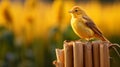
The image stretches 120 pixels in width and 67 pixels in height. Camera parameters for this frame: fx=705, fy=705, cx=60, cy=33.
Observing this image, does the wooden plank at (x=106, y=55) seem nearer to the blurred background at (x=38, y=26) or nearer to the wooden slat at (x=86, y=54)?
the wooden slat at (x=86, y=54)

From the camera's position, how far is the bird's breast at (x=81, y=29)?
5.97 metres

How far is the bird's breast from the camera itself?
5.97 meters

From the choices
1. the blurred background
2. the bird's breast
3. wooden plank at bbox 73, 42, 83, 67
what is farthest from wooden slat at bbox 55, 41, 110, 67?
the blurred background

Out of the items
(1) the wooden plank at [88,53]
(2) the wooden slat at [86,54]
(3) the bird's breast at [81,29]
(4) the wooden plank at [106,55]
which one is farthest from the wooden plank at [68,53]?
(3) the bird's breast at [81,29]

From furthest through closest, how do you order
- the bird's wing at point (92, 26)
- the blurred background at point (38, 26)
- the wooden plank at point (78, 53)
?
the blurred background at point (38, 26), the bird's wing at point (92, 26), the wooden plank at point (78, 53)

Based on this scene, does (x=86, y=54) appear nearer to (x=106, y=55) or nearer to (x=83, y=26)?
(x=106, y=55)

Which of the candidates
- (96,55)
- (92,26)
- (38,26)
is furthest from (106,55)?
(38,26)

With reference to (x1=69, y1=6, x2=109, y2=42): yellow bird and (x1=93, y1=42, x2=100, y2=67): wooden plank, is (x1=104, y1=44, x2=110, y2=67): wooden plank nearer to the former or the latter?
(x1=93, y1=42, x2=100, y2=67): wooden plank

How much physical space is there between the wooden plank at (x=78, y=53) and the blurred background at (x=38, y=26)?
3.61 meters

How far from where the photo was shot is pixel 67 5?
9125mm

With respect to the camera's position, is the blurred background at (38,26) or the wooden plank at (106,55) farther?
the blurred background at (38,26)

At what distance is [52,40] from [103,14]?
790 millimetres

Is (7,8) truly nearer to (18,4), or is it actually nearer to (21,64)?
(18,4)

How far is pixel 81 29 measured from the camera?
6000 mm
